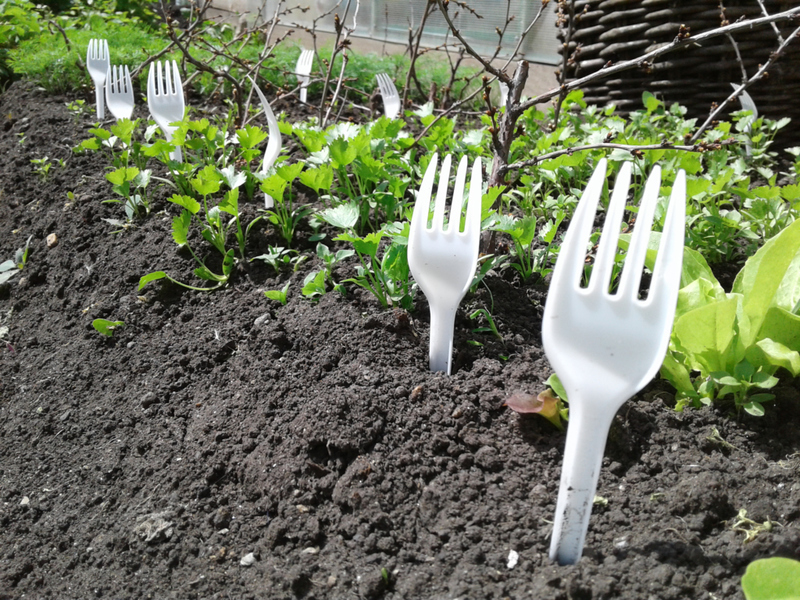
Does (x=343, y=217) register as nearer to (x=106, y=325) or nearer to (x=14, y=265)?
(x=106, y=325)

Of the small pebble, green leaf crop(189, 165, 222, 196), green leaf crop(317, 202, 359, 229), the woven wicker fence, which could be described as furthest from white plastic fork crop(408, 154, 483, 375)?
the woven wicker fence

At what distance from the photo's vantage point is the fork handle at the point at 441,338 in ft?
3.76

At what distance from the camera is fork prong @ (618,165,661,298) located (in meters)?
0.73

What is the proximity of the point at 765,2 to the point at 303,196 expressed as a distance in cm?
201

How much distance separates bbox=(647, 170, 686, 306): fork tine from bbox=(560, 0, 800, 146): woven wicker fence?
189 cm

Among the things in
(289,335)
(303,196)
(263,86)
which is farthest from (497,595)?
(263,86)

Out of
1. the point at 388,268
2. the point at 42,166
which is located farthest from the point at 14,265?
the point at 388,268

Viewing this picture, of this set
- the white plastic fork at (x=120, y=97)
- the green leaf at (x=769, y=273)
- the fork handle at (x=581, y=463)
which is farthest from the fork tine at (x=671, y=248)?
the white plastic fork at (x=120, y=97)

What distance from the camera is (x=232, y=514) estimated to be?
1040 mm

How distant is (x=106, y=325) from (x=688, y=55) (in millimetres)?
2523

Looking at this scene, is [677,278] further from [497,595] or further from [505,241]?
[505,241]

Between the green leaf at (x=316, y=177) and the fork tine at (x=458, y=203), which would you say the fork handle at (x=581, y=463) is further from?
the green leaf at (x=316, y=177)

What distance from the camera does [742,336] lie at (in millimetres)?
1042

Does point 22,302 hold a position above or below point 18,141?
below
